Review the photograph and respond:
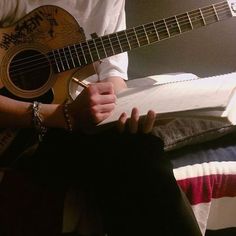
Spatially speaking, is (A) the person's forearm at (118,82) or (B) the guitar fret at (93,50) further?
(A) the person's forearm at (118,82)

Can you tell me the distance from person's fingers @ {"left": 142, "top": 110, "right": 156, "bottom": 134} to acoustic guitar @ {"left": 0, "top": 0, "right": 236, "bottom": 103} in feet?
0.82

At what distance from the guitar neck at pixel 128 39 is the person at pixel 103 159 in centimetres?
11

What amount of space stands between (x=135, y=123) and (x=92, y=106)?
9cm

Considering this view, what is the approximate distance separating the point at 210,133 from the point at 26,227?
42cm

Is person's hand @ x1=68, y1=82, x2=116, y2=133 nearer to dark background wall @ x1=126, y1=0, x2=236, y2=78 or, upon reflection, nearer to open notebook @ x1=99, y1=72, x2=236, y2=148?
open notebook @ x1=99, y1=72, x2=236, y2=148

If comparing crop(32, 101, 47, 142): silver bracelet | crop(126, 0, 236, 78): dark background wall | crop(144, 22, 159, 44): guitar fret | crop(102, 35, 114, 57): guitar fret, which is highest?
crop(126, 0, 236, 78): dark background wall

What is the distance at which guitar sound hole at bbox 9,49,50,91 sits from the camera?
2.82 ft

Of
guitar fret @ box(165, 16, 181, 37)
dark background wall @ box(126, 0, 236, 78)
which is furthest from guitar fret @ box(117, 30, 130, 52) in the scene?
dark background wall @ box(126, 0, 236, 78)

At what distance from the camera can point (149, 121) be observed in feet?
2.30

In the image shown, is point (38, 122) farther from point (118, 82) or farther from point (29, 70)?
point (118, 82)

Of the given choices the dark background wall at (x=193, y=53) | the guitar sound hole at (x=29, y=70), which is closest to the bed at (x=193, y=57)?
the dark background wall at (x=193, y=53)

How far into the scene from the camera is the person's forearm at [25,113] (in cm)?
80

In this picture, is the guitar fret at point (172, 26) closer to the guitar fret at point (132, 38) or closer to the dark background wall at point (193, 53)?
the guitar fret at point (132, 38)

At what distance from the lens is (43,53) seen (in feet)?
2.85
